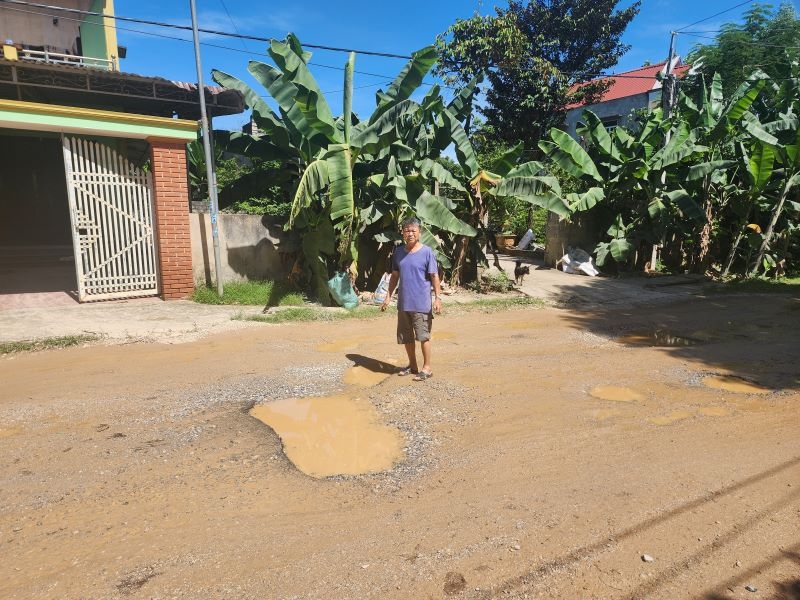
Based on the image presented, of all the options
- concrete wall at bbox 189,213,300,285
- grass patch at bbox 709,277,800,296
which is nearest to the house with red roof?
grass patch at bbox 709,277,800,296

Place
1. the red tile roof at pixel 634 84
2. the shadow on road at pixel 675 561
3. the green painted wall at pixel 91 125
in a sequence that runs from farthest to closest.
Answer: the red tile roof at pixel 634 84
the green painted wall at pixel 91 125
the shadow on road at pixel 675 561

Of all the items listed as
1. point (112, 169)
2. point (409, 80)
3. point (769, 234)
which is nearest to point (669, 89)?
point (769, 234)

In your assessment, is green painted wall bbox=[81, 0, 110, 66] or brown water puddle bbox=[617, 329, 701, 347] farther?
green painted wall bbox=[81, 0, 110, 66]

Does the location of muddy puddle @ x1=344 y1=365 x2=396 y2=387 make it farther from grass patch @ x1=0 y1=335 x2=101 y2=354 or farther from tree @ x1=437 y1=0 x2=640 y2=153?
tree @ x1=437 y1=0 x2=640 y2=153

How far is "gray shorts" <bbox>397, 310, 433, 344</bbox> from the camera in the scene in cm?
537

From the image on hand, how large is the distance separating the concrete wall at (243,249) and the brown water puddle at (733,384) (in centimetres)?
697

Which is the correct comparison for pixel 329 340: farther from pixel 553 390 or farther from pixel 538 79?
pixel 538 79

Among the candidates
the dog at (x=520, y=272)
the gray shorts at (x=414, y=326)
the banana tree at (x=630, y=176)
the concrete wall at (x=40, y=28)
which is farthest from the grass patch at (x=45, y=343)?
the banana tree at (x=630, y=176)

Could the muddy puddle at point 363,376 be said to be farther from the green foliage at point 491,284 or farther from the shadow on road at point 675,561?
the green foliage at point 491,284

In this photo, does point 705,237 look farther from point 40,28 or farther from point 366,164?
point 40,28

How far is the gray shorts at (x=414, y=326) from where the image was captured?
537 cm

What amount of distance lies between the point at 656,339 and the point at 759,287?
6.54 metres

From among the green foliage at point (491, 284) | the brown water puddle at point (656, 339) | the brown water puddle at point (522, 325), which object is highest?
the green foliage at point (491, 284)

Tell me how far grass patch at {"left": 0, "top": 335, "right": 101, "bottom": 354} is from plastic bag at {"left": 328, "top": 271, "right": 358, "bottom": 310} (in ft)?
11.6
